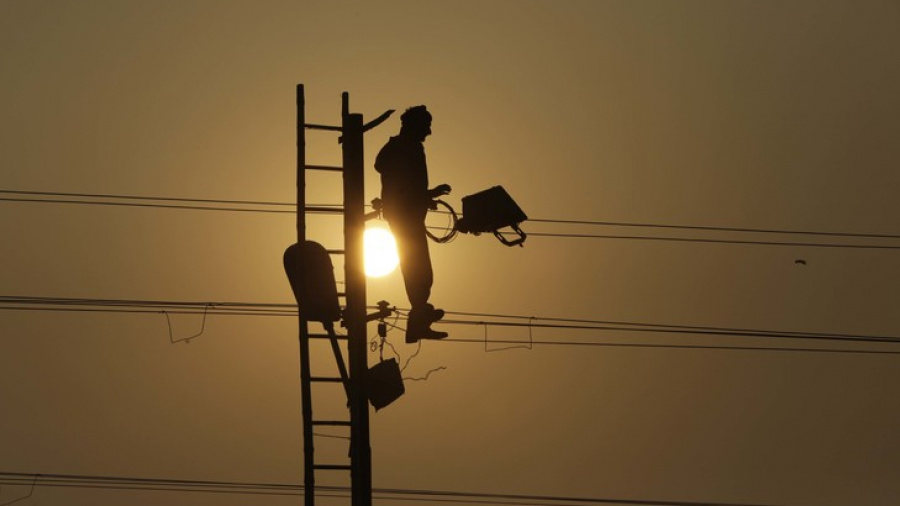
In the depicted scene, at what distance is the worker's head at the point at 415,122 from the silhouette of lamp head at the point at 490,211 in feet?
2.74

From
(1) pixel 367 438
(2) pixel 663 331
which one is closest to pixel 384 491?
(2) pixel 663 331

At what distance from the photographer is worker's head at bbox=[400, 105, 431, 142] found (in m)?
12.3

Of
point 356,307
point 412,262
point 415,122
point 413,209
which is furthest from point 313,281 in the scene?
point 415,122

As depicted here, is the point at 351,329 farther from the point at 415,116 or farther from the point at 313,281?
the point at 415,116

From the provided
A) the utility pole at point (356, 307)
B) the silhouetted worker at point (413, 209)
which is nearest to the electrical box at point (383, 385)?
the utility pole at point (356, 307)

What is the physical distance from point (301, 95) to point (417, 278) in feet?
7.65

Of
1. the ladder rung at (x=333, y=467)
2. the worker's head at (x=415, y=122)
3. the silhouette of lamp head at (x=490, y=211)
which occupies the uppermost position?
the worker's head at (x=415, y=122)

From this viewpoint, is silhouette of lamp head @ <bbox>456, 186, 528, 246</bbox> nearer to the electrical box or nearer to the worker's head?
the worker's head

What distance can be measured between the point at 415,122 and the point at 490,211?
1201 millimetres

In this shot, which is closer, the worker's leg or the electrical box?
the electrical box

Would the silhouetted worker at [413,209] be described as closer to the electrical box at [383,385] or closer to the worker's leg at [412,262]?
the worker's leg at [412,262]

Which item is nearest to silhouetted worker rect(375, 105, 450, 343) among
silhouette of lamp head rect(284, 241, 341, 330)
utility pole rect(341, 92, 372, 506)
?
utility pole rect(341, 92, 372, 506)

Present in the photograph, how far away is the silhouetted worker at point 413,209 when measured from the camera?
12.2 m

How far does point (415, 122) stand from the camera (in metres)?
12.3
